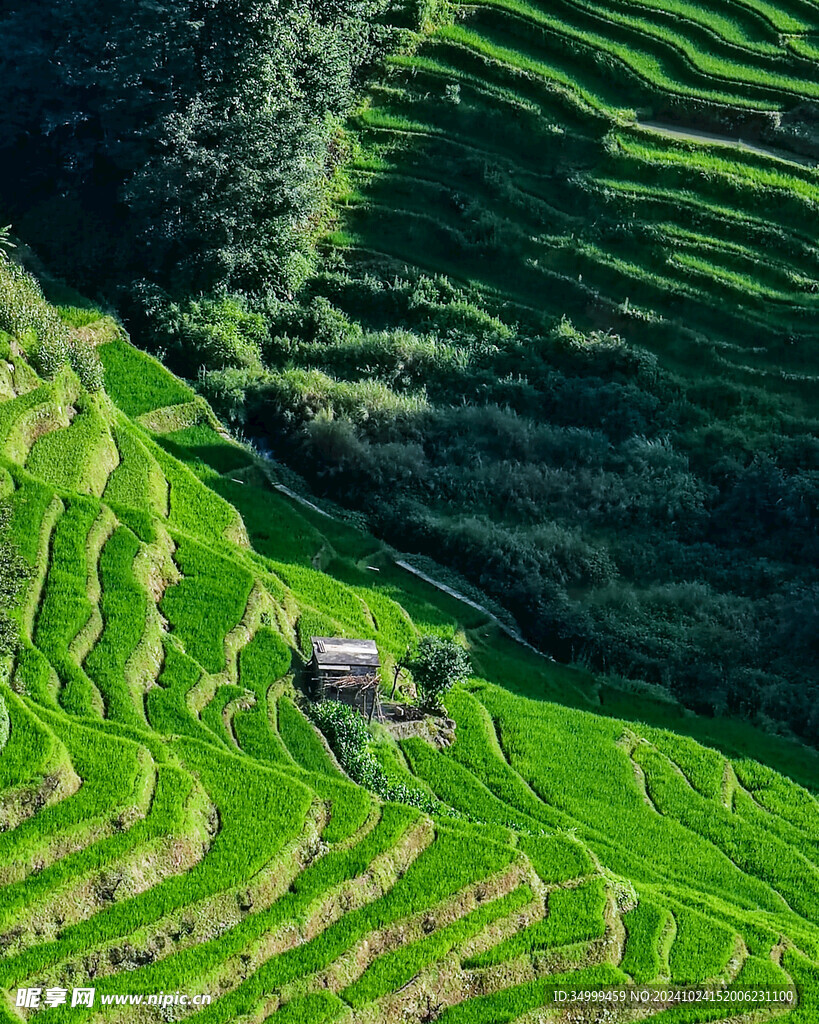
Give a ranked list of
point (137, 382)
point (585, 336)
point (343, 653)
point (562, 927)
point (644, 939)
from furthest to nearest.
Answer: point (585, 336) → point (137, 382) → point (343, 653) → point (644, 939) → point (562, 927)

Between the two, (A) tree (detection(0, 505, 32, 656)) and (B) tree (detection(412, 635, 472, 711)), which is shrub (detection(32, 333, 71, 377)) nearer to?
(A) tree (detection(0, 505, 32, 656))

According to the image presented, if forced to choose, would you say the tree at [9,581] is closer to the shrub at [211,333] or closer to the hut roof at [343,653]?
the hut roof at [343,653]

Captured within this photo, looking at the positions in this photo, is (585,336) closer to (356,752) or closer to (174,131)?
(174,131)

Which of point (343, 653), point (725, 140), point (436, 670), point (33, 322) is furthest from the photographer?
point (725, 140)

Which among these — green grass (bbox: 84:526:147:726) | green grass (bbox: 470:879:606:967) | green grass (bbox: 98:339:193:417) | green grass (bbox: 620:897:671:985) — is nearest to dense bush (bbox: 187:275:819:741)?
green grass (bbox: 98:339:193:417)

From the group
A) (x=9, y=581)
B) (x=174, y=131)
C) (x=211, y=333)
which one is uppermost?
(x=174, y=131)

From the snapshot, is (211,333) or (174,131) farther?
(174,131)

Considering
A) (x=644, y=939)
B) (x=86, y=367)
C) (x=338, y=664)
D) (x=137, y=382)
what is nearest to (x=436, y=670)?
(x=338, y=664)

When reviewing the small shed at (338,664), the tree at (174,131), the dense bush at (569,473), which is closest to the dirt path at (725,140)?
the dense bush at (569,473)
